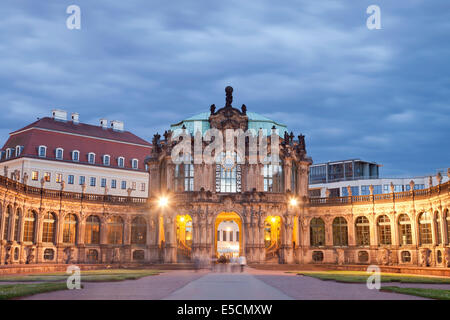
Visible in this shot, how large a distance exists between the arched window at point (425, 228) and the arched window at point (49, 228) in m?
46.8

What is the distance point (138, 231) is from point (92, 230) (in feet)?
21.0

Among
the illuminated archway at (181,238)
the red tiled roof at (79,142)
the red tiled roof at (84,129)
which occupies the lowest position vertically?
the illuminated archway at (181,238)

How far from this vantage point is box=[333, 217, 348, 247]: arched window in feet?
233

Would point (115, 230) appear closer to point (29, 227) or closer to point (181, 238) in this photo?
point (181, 238)

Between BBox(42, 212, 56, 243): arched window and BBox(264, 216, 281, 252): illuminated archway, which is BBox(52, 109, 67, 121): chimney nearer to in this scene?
BBox(42, 212, 56, 243): arched window

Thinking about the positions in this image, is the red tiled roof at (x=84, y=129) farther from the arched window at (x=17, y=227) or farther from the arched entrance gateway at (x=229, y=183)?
the arched window at (x=17, y=227)

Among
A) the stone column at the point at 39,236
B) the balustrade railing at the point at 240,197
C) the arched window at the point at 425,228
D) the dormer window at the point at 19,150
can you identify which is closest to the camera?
the balustrade railing at the point at 240,197

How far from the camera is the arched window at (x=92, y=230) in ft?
231

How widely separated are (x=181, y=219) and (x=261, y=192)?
544 inches

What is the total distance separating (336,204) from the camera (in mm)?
71250

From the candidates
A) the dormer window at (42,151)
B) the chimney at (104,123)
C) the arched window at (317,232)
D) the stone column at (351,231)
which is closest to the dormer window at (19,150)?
the dormer window at (42,151)
